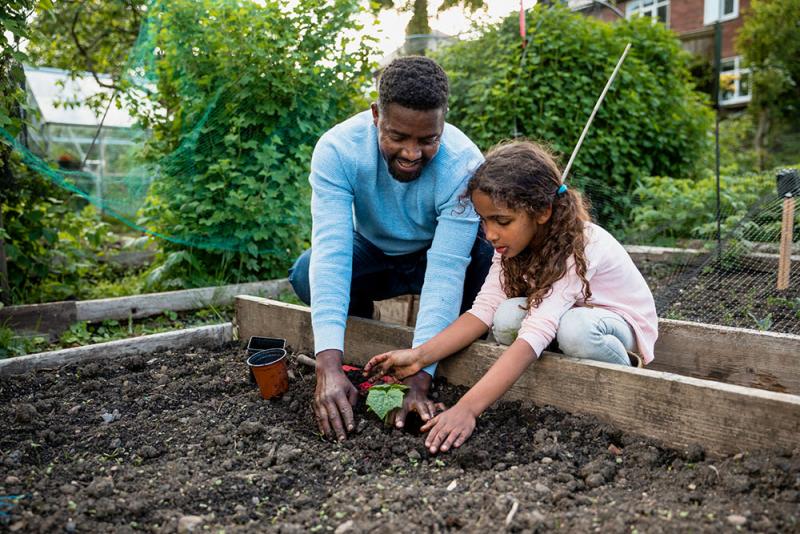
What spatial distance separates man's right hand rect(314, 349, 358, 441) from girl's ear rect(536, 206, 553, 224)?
86 centimetres

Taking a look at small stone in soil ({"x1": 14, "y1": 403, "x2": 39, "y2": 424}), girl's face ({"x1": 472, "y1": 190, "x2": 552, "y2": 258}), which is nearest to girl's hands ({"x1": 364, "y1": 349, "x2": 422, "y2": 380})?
girl's face ({"x1": 472, "y1": 190, "x2": 552, "y2": 258})

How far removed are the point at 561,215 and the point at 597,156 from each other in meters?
4.03

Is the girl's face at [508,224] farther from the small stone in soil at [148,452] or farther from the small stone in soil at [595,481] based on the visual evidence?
the small stone in soil at [148,452]

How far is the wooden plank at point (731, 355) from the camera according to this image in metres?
2.34

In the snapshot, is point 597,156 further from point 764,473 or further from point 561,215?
point 764,473

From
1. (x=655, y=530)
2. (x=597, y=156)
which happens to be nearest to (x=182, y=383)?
(x=655, y=530)

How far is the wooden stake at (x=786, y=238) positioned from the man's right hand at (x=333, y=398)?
2528 mm

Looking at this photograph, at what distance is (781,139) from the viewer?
561 inches

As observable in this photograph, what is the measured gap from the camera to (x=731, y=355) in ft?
8.03

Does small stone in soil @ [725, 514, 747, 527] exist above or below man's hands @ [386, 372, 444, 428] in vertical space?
below

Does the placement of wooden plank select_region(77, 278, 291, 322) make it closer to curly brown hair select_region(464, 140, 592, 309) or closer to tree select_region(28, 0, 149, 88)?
curly brown hair select_region(464, 140, 592, 309)

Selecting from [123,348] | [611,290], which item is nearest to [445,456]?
[611,290]

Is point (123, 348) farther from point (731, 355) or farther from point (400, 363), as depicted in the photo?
point (731, 355)

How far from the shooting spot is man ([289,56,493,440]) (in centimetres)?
223
